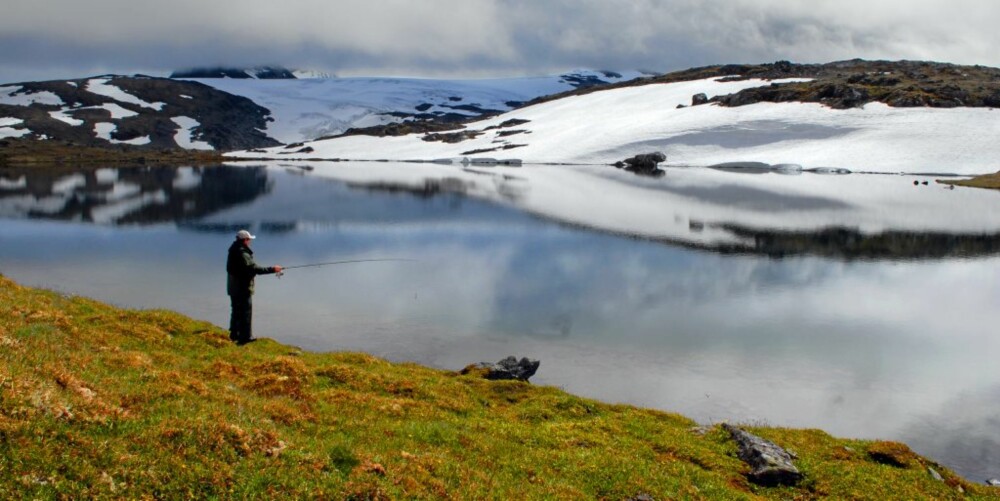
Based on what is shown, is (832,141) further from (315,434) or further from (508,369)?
(315,434)

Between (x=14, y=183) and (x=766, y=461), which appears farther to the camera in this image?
(x=14, y=183)

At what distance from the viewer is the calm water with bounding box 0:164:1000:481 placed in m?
25.3

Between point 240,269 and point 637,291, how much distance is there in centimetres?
2343

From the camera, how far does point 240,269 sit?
22812 millimetres

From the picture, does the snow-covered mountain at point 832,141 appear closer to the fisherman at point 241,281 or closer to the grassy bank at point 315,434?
the grassy bank at point 315,434

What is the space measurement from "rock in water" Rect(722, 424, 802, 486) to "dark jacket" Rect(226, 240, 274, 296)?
1506 cm

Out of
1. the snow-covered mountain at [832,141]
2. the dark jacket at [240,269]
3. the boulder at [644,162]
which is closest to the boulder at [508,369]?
the dark jacket at [240,269]

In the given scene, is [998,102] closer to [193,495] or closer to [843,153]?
[843,153]

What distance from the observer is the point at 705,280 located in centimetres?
4303

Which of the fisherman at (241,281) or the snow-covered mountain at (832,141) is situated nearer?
the fisherman at (241,281)

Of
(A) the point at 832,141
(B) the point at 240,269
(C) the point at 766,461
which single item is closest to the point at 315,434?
(C) the point at 766,461

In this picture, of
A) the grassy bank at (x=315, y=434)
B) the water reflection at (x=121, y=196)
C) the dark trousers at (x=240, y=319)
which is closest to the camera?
the grassy bank at (x=315, y=434)

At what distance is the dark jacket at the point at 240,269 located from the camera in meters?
22.7

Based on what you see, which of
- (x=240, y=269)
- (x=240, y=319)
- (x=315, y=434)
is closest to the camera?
(x=315, y=434)
